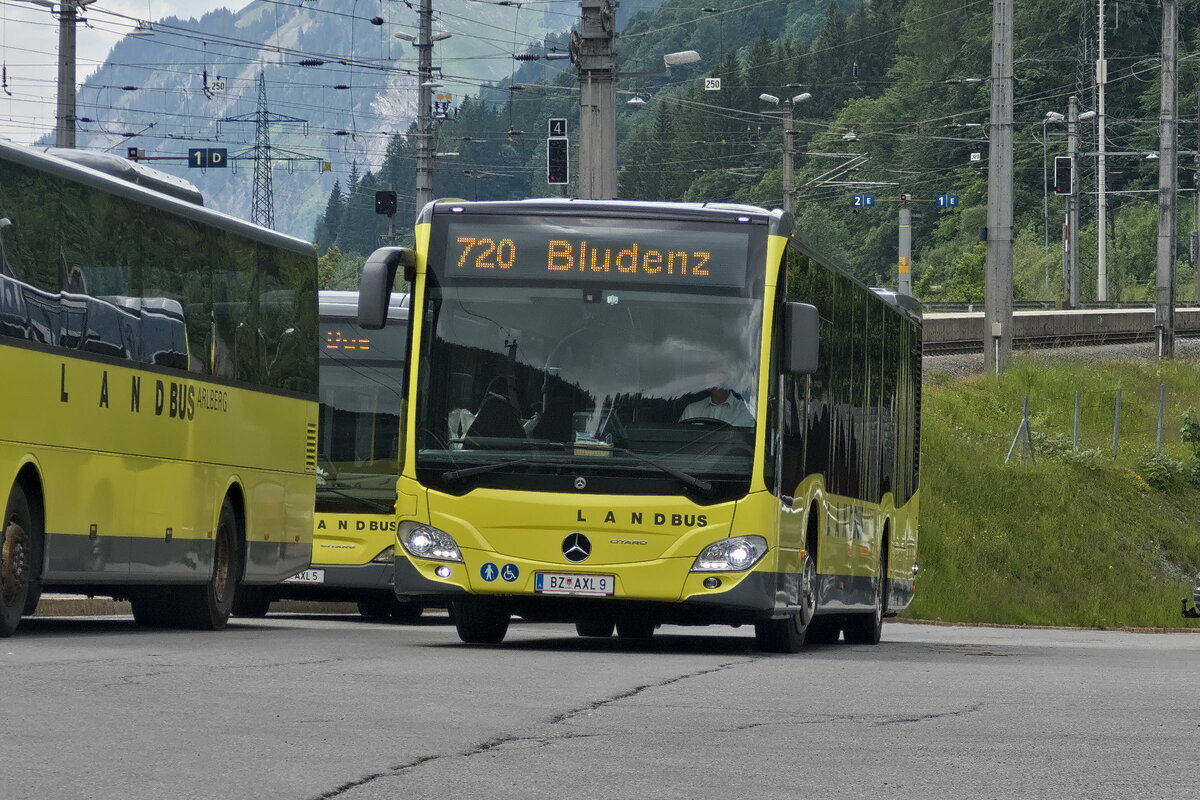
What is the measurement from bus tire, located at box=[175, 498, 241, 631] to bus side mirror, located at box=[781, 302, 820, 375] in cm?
555

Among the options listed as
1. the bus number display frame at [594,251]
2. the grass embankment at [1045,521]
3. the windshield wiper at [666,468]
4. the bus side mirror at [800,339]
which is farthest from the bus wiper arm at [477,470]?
the grass embankment at [1045,521]

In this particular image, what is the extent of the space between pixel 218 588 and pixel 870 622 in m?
5.99

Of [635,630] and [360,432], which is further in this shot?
[360,432]

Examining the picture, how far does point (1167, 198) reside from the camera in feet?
186

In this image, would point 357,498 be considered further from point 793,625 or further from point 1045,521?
point 1045,521

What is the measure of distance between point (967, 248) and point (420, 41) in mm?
80415

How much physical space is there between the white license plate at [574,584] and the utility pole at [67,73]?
2345cm

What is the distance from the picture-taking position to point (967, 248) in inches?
5084

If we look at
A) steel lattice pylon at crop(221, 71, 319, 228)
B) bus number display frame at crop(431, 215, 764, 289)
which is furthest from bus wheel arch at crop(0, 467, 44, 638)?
steel lattice pylon at crop(221, 71, 319, 228)

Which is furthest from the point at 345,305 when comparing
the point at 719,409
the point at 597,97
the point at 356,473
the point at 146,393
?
the point at 719,409

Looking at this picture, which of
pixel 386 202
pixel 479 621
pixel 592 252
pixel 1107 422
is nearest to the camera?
pixel 592 252

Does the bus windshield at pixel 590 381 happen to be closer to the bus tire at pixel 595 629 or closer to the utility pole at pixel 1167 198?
the bus tire at pixel 595 629

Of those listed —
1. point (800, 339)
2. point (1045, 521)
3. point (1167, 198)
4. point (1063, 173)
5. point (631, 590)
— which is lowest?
point (631, 590)

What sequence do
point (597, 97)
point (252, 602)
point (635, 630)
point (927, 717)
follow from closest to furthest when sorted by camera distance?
1. point (927, 717)
2. point (635, 630)
3. point (252, 602)
4. point (597, 97)
